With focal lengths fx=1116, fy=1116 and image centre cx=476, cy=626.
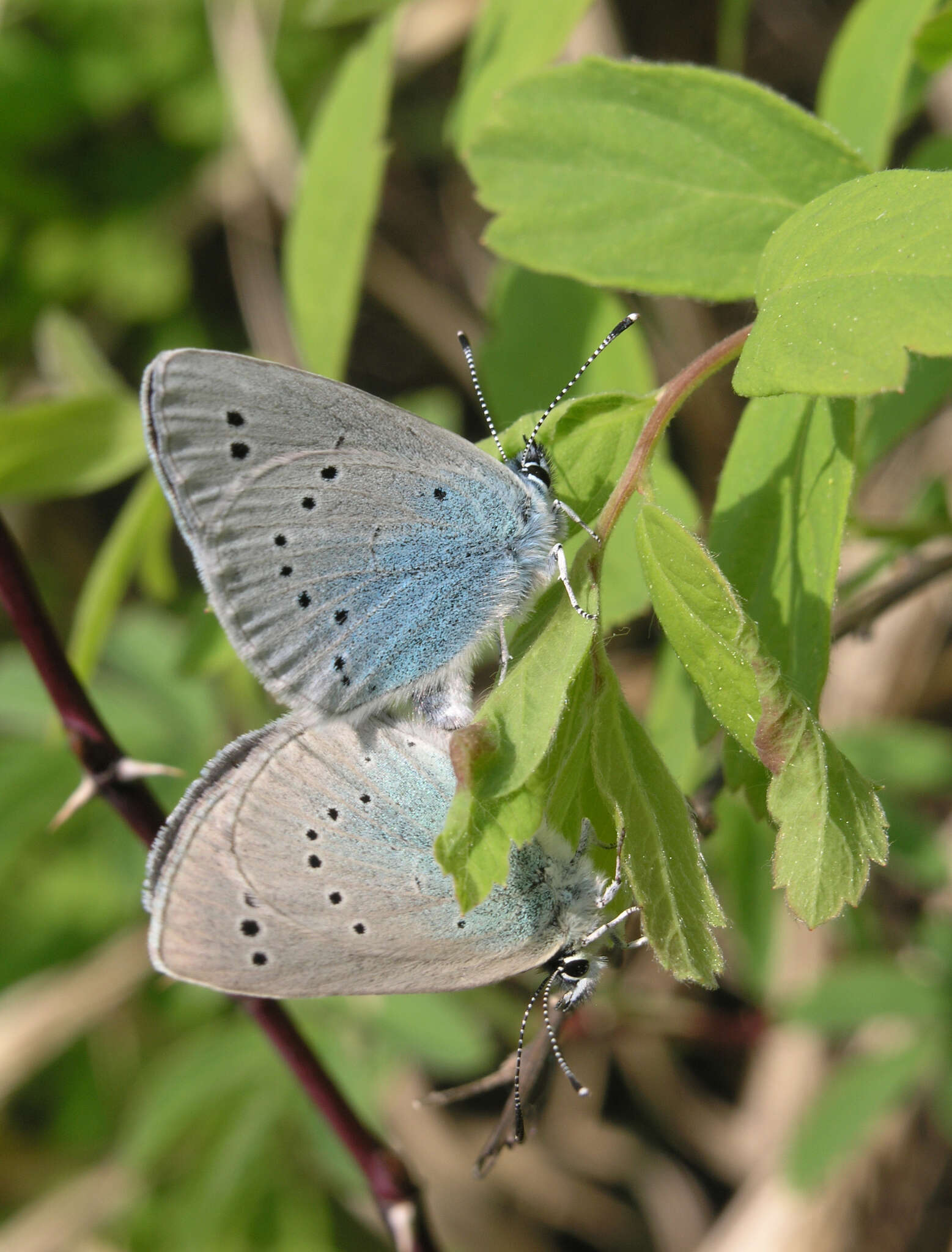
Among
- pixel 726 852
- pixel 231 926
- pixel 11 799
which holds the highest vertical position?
pixel 231 926

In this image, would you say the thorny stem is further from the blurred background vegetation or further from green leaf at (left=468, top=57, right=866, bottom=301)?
green leaf at (left=468, top=57, right=866, bottom=301)

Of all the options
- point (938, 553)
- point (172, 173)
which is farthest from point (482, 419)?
point (938, 553)

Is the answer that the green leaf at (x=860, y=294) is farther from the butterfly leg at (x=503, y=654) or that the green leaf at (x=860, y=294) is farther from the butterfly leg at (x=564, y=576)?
the butterfly leg at (x=503, y=654)

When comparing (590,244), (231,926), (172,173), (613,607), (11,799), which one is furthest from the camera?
(172,173)

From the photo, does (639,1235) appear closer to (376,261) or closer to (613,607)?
(613,607)

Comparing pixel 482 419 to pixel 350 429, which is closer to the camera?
pixel 350 429

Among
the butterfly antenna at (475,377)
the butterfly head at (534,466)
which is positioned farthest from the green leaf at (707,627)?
the butterfly antenna at (475,377)

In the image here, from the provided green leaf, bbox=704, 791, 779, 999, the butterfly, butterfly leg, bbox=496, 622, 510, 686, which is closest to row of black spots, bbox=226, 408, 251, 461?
the butterfly
